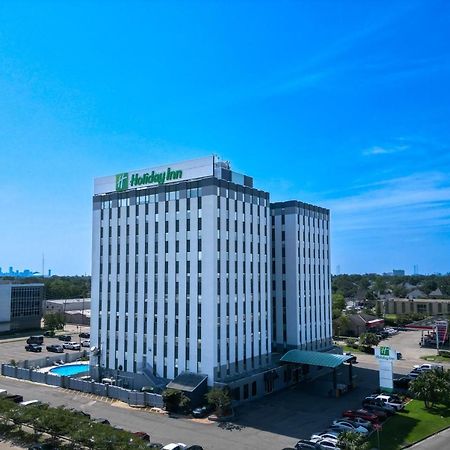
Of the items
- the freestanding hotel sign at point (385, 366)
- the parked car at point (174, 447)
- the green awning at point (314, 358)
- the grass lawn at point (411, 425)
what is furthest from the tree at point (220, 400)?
the freestanding hotel sign at point (385, 366)

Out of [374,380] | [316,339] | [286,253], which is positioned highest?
[286,253]

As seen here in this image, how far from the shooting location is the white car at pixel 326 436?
46.2m

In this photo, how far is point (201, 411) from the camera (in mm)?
56469

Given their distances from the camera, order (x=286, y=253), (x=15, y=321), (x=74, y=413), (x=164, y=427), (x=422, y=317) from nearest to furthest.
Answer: (x=74, y=413)
(x=164, y=427)
(x=286, y=253)
(x=15, y=321)
(x=422, y=317)

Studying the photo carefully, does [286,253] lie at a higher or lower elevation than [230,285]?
higher

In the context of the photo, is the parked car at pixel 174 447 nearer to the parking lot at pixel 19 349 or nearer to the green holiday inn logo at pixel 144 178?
the green holiday inn logo at pixel 144 178

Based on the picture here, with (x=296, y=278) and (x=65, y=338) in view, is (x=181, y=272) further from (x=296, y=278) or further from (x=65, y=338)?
(x=65, y=338)

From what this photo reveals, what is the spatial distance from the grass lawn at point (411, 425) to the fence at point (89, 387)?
27102 mm

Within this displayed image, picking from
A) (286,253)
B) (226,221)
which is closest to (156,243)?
(226,221)

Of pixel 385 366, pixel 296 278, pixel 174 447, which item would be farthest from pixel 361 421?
pixel 296 278

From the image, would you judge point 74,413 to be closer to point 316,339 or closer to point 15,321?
point 316,339

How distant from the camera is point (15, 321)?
5330 inches

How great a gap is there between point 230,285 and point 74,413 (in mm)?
26216

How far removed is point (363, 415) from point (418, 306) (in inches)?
5041
